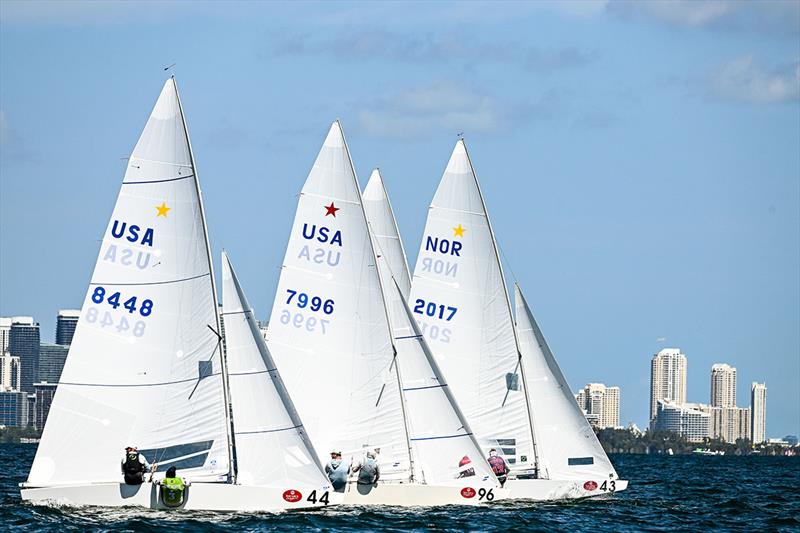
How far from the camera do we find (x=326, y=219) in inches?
1682

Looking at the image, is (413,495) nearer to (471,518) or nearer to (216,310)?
(471,518)

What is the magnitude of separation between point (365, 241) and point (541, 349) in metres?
8.45

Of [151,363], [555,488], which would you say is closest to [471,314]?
[555,488]

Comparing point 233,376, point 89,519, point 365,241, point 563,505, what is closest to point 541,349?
point 563,505

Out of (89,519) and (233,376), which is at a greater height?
(233,376)

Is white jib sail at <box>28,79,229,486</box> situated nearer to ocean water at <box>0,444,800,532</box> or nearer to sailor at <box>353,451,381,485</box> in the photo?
ocean water at <box>0,444,800,532</box>

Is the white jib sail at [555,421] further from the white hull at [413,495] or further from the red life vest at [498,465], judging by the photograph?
the white hull at [413,495]

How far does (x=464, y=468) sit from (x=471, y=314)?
6.30 m

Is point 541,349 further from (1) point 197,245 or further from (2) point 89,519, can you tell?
(2) point 89,519

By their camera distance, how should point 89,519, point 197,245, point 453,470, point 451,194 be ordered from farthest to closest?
point 451,194
point 453,470
point 197,245
point 89,519

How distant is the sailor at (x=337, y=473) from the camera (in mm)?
40031

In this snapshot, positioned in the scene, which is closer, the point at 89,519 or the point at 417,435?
the point at 89,519

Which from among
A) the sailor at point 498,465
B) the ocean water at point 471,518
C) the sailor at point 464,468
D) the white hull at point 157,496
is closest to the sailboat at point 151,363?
A: the white hull at point 157,496

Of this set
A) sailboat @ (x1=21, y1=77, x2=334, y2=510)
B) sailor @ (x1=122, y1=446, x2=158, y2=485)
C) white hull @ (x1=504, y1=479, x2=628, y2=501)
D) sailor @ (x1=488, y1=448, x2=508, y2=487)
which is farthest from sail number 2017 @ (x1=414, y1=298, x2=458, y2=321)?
sailor @ (x1=122, y1=446, x2=158, y2=485)
